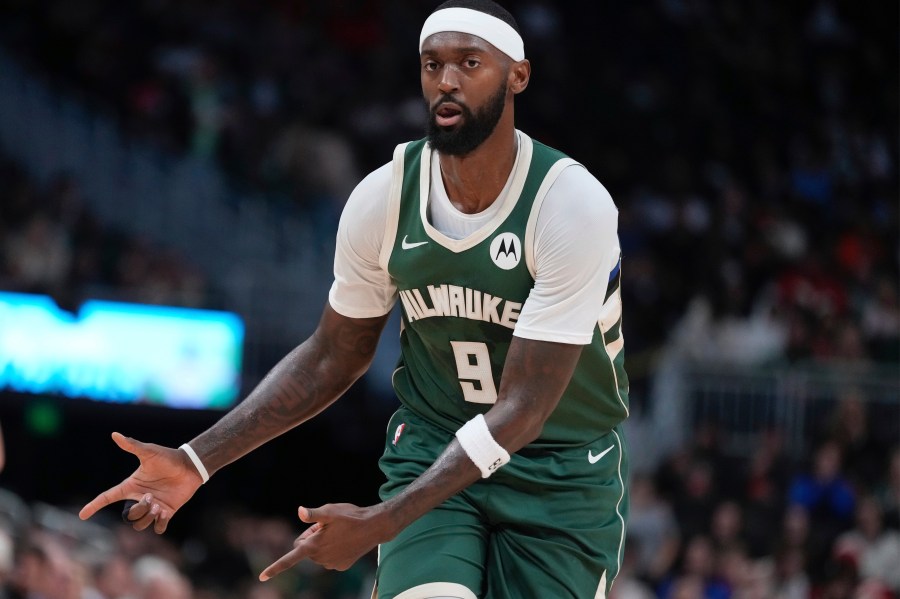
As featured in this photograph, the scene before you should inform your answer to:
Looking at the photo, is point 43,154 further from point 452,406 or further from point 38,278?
point 452,406

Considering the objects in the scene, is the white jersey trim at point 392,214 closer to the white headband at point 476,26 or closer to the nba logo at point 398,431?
the white headband at point 476,26

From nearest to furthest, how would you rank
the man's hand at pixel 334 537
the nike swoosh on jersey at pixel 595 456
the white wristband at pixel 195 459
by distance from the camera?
the man's hand at pixel 334 537 < the white wristband at pixel 195 459 < the nike swoosh on jersey at pixel 595 456

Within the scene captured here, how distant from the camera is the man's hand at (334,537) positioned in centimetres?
421

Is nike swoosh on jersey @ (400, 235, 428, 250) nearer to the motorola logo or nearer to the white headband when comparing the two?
the motorola logo

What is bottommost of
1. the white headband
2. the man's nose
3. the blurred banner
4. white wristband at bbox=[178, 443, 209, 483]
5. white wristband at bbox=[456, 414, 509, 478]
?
the blurred banner

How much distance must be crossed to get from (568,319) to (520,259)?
0.87 feet

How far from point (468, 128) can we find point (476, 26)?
32cm

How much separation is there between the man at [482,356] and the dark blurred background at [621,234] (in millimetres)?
5795

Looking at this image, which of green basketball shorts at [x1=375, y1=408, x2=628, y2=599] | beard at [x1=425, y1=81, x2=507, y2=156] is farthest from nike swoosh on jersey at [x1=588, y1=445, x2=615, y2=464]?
beard at [x1=425, y1=81, x2=507, y2=156]

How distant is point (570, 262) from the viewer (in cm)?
479

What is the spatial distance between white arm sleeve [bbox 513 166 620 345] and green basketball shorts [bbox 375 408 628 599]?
501 mm

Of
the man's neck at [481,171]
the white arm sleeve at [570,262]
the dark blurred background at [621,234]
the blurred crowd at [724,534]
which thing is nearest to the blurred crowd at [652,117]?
the dark blurred background at [621,234]

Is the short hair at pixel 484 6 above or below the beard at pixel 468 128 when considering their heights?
above

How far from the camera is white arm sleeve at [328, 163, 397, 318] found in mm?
5090
